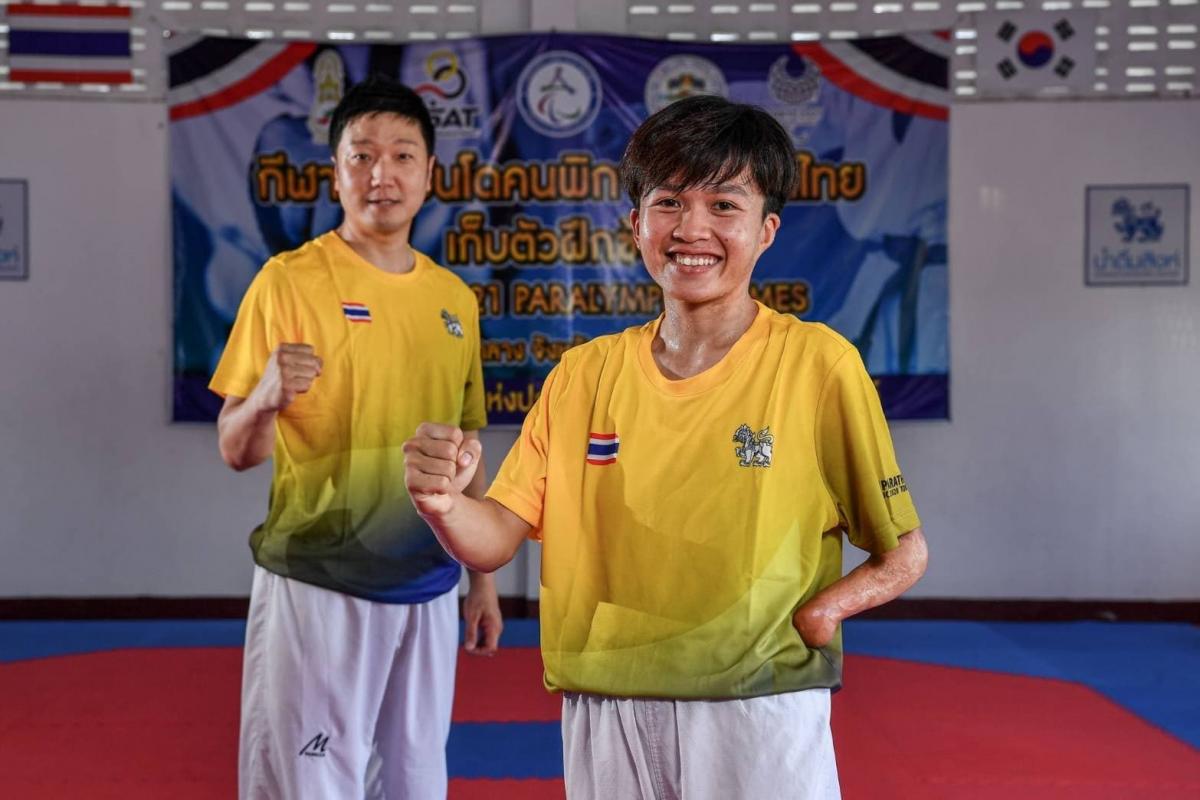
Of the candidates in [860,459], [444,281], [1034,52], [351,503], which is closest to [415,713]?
[351,503]

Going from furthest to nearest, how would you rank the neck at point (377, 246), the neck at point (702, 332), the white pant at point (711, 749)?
the neck at point (377, 246) → the neck at point (702, 332) → the white pant at point (711, 749)

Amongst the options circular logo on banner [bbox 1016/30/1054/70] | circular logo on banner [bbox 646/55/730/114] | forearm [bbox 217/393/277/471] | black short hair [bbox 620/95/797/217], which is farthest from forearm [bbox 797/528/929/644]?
circular logo on banner [bbox 1016/30/1054/70]

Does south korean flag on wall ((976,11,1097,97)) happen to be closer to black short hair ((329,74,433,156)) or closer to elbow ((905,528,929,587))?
black short hair ((329,74,433,156))

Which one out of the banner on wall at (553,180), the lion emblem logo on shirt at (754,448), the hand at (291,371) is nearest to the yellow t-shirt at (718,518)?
the lion emblem logo on shirt at (754,448)

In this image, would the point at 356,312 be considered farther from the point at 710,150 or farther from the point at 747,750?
the point at 747,750

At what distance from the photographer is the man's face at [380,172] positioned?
8.42ft

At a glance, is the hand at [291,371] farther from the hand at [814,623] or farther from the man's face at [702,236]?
the hand at [814,623]

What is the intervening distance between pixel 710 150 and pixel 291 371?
950 mm

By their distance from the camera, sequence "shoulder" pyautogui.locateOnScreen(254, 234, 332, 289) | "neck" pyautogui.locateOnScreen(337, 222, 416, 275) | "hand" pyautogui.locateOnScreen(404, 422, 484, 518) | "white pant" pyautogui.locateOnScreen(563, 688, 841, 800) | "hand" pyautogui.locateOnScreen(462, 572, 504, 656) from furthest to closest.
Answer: "hand" pyautogui.locateOnScreen(462, 572, 504, 656) → "neck" pyautogui.locateOnScreen(337, 222, 416, 275) → "shoulder" pyautogui.locateOnScreen(254, 234, 332, 289) → "white pant" pyautogui.locateOnScreen(563, 688, 841, 800) → "hand" pyautogui.locateOnScreen(404, 422, 484, 518)

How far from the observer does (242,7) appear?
650 cm

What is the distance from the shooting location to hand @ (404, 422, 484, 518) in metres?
1.53

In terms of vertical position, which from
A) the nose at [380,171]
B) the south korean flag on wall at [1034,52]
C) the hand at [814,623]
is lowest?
the hand at [814,623]

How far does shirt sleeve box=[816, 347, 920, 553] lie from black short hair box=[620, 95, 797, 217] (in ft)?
0.98

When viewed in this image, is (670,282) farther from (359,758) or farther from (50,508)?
(50,508)
